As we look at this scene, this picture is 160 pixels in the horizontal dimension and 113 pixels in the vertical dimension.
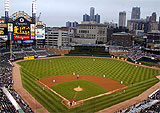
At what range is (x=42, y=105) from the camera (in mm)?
22859

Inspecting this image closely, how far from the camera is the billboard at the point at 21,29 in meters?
57.8

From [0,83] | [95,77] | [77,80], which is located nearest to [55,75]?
[77,80]

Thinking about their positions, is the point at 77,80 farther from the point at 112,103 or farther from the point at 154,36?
the point at 154,36

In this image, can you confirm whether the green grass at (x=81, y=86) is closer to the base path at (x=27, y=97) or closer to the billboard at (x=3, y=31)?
the base path at (x=27, y=97)

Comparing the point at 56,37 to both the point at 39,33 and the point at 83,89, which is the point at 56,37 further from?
the point at 83,89

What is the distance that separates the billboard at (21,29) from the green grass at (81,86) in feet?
115

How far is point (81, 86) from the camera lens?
3088cm

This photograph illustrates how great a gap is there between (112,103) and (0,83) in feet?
65.4

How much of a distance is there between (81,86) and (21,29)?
38953 millimetres

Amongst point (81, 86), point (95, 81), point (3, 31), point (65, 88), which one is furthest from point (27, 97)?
point (3, 31)

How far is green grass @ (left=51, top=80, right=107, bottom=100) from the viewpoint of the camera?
2636 cm

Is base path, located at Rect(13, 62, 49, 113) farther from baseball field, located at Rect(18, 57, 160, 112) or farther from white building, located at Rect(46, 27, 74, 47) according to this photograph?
white building, located at Rect(46, 27, 74, 47)

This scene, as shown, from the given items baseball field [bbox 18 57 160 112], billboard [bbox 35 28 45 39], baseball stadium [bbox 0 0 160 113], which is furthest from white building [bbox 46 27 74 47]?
baseball field [bbox 18 57 160 112]

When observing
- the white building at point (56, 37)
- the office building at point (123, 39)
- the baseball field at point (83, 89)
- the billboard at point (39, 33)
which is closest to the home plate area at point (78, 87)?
the baseball field at point (83, 89)
